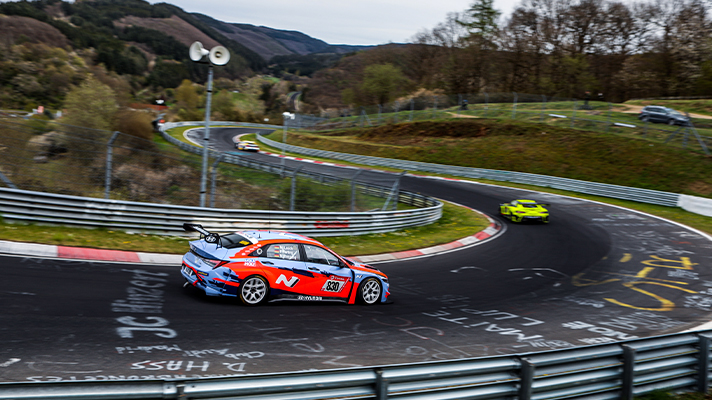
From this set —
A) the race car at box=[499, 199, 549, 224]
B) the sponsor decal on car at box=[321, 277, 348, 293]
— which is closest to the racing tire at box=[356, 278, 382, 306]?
the sponsor decal on car at box=[321, 277, 348, 293]

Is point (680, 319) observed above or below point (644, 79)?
below

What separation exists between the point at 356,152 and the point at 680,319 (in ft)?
129

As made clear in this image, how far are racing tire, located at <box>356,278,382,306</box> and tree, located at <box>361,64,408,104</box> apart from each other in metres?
63.7

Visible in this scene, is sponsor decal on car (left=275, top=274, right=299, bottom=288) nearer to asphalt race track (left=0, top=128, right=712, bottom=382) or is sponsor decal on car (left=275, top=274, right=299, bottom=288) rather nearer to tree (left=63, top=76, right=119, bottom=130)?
asphalt race track (left=0, top=128, right=712, bottom=382)

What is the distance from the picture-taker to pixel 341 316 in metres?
9.48

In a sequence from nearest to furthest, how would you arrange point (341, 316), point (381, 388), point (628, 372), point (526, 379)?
point (381, 388) → point (526, 379) → point (628, 372) → point (341, 316)

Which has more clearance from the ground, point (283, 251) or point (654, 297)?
point (283, 251)

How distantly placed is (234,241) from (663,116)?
42.9 meters

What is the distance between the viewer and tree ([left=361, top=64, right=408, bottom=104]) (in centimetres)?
7206

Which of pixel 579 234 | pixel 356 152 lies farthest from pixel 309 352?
pixel 356 152

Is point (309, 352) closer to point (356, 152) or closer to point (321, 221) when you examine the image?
point (321, 221)

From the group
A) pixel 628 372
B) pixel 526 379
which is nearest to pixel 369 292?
pixel 628 372

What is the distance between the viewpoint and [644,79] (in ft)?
212

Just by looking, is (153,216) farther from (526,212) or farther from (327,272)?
(526,212)
